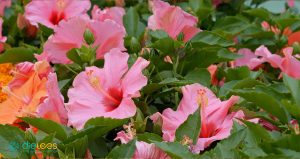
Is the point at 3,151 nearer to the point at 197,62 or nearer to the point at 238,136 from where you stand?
the point at 238,136

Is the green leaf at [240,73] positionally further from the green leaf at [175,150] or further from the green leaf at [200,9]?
the green leaf at [175,150]

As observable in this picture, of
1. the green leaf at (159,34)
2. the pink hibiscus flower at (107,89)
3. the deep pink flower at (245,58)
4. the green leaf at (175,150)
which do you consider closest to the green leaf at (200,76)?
the green leaf at (159,34)

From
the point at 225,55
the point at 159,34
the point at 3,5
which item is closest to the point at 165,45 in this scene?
the point at 159,34

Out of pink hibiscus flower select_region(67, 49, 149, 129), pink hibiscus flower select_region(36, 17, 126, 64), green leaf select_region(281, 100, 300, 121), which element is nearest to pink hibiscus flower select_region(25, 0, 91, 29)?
pink hibiscus flower select_region(36, 17, 126, 64)

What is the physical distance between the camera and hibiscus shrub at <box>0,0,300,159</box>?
1.09 metres

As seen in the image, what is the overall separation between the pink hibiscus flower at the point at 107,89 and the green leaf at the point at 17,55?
0.41 meters

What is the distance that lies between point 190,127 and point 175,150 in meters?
0.11

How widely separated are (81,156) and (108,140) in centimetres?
16

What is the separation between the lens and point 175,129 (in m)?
1.19

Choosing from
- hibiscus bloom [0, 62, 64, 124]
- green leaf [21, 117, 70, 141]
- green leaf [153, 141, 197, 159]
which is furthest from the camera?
hibiscus bloom [0, 62, 64, 124]

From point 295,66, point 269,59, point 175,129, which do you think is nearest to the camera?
point 175,129

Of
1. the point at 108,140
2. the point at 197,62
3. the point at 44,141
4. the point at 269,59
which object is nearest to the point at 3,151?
the point at 44,141

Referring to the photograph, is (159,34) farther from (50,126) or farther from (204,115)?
(50,126)

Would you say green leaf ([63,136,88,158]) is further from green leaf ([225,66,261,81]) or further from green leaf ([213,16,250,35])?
green leaf ([213,16,250,35])
